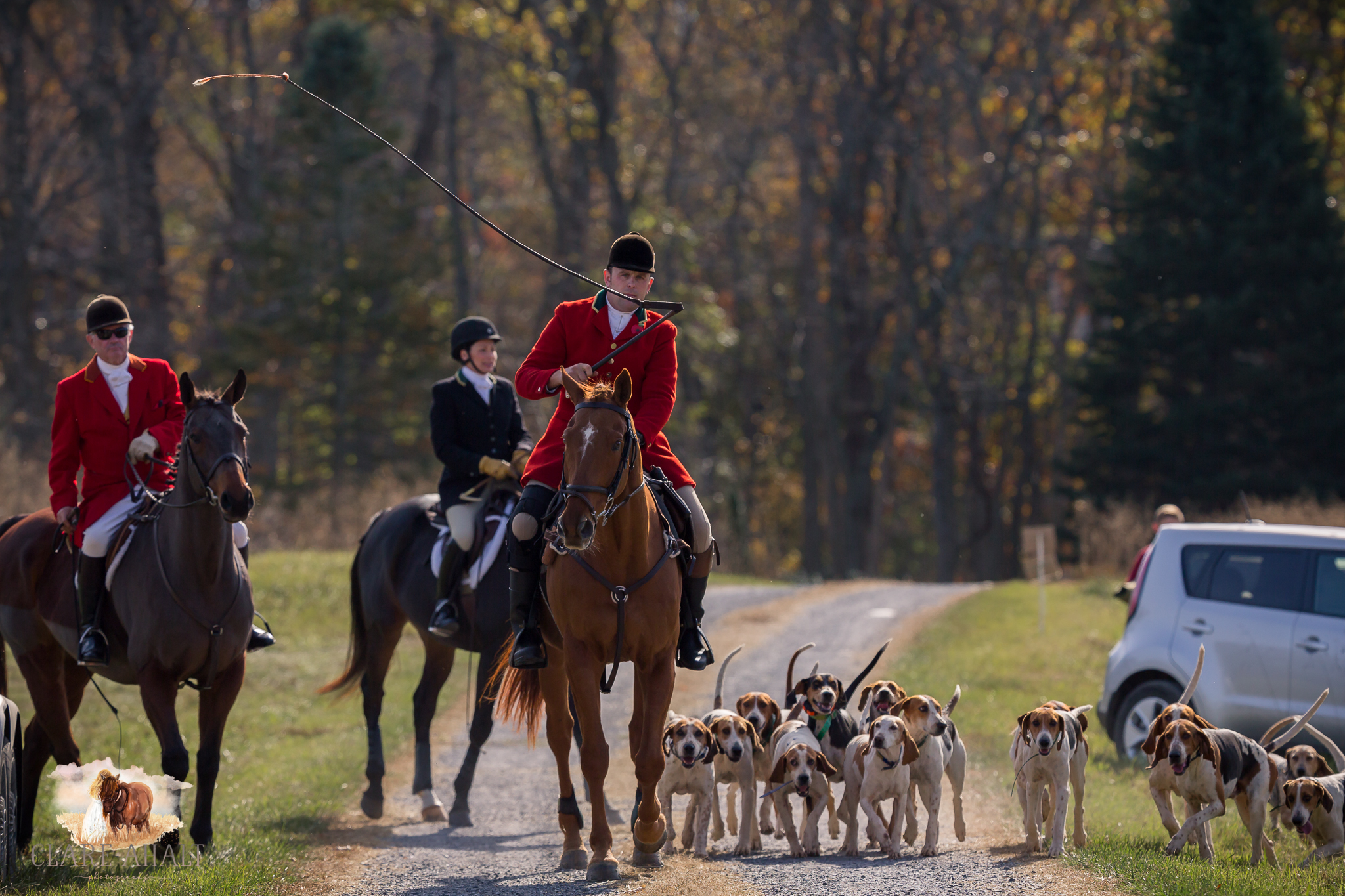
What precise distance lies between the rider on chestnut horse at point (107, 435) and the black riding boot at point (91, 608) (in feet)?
0.03

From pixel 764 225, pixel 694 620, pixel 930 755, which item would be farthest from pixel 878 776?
pixel 764 225

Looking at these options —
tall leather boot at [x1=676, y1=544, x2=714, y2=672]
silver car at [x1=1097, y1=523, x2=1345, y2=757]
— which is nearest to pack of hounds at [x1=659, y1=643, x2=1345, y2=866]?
tall leather boot at [x1=676, y1=544, x2=714, y2=672]

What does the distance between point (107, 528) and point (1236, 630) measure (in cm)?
834

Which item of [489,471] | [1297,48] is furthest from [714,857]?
[1297,48]

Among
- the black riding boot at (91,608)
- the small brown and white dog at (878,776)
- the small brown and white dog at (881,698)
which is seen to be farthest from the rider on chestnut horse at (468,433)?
the small brown and white dog at (878,776)

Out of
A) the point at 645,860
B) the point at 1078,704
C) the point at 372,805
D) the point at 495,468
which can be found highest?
the point at 495,468

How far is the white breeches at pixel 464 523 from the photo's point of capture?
10773 mm

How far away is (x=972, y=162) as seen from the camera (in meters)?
41.3

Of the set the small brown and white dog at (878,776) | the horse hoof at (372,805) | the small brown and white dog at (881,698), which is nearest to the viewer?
the small brown and white dog at (878,776)

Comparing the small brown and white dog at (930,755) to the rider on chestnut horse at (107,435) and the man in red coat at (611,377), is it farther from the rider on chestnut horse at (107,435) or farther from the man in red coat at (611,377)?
the rider on chestnut horse at (107,435)

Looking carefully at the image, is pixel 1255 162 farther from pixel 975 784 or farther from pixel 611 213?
pixel 975 784

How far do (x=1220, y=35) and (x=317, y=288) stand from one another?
22.0m

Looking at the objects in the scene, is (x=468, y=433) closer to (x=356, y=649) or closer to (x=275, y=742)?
(x=356, y=649)

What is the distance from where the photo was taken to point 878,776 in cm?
819
